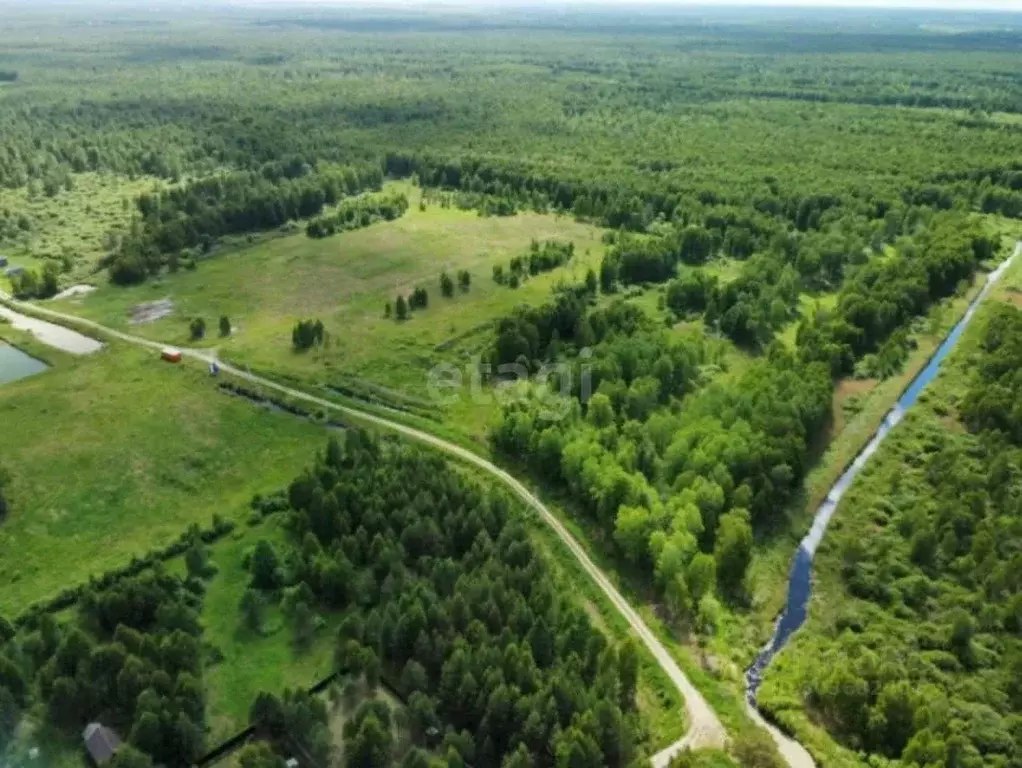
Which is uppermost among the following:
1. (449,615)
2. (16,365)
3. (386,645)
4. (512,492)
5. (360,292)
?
(449,615)

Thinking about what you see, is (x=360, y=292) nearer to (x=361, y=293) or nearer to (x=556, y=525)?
(x=361, y=293)

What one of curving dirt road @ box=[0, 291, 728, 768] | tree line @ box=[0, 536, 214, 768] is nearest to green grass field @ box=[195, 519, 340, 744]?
tree line @ box=[0, 536, 214, 768]

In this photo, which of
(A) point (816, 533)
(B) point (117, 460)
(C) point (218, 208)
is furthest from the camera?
(C) point (218, 208)

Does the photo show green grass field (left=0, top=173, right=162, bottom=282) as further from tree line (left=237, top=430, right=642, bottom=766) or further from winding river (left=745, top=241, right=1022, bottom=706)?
winding river (left=745, top=241, right=1022, bottom=706)

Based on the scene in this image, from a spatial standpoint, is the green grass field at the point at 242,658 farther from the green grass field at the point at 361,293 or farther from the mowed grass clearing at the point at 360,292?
the mowed grass clearing at the point at 360,292

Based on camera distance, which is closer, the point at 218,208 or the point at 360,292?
the point at 360,292

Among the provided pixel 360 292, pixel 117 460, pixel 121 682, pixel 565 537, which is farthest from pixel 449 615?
pixel 360 292
